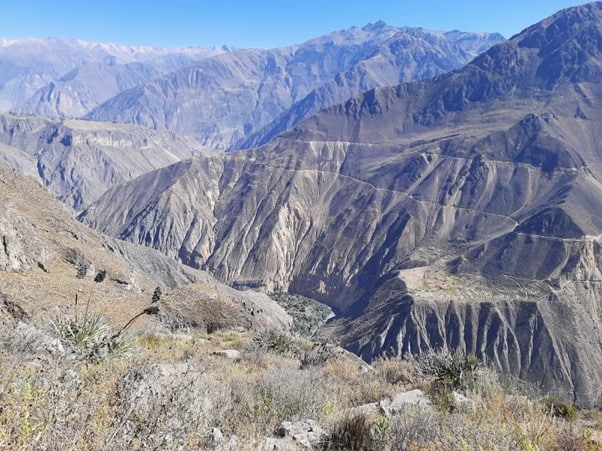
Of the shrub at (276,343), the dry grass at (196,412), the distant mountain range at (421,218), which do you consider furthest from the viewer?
the distant mountain range at (421,218)

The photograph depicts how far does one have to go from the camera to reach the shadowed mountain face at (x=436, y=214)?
62.8 metres

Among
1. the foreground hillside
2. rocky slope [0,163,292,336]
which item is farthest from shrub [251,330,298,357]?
rocky slope [0,163,292,336]

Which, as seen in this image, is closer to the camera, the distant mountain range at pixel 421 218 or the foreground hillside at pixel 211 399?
the foreground hillside at pixel 211 399

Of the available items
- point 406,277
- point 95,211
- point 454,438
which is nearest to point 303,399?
point 454,438

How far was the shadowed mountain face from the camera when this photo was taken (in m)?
62.8

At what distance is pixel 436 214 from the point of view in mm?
102875

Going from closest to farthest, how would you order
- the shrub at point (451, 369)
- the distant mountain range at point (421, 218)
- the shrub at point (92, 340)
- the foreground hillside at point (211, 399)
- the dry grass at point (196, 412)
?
the dry grass at point (196, 412), the foreground hillside at point (211, 399), the shrub at point (92, 340), the shrub at point (451, 369), the distant mountain range at point (421, 218)

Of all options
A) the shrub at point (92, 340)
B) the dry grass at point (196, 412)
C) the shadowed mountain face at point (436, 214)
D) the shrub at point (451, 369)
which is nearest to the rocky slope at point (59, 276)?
the shrub at point (92, 340)

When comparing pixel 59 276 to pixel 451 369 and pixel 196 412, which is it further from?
pixel 196 412

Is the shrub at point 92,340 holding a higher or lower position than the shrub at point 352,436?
lower

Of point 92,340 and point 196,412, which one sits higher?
point 196,412

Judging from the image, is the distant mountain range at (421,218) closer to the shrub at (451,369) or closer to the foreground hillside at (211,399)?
the foreground hillside at (211,399)

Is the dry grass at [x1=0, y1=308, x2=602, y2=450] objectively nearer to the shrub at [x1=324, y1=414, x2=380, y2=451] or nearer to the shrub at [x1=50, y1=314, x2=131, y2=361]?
the shrub at [x1=324, y1=414, x2=380, y2=451]

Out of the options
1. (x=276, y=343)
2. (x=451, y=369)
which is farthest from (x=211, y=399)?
(x=276, y=343)
